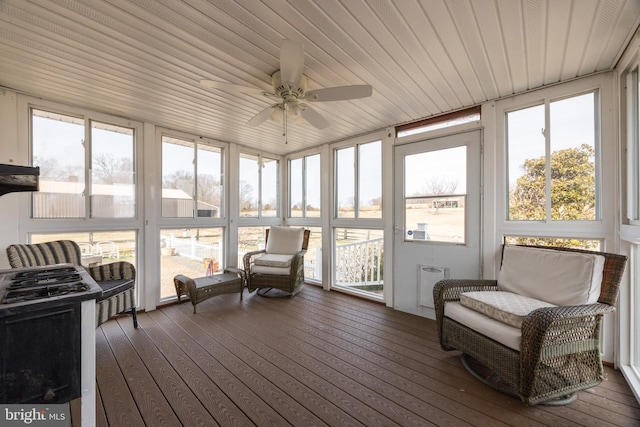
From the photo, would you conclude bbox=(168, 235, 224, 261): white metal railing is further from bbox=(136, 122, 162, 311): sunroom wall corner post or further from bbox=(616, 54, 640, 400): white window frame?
bbox=(616, 54, 640, 400): white window frame

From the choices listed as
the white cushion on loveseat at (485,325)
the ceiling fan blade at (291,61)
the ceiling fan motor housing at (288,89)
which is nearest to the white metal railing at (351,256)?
the white cushion on loveseat at (485,325)

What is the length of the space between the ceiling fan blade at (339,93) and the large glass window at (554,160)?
6.41 feet

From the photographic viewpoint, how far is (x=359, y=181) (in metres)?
4.21

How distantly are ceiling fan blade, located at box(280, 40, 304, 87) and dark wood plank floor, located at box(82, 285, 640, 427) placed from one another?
2.25 meters

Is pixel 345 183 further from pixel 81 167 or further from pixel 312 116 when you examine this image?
pixel 81 167

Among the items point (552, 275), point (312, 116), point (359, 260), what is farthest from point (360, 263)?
point (312, 116)

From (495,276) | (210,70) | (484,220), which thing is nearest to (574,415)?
(495,276)

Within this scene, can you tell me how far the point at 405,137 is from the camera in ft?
11.5

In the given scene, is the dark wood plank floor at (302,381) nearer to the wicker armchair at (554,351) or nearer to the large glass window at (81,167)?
the wicker armchair at (554,351)

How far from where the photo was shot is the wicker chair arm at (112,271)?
283 cm

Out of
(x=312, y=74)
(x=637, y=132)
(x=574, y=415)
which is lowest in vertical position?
(x=574, y=415)

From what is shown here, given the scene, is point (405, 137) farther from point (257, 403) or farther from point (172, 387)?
point (172, 387)

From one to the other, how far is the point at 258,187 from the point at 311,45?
11.2 ft

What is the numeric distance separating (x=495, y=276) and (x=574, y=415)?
1341 mm
